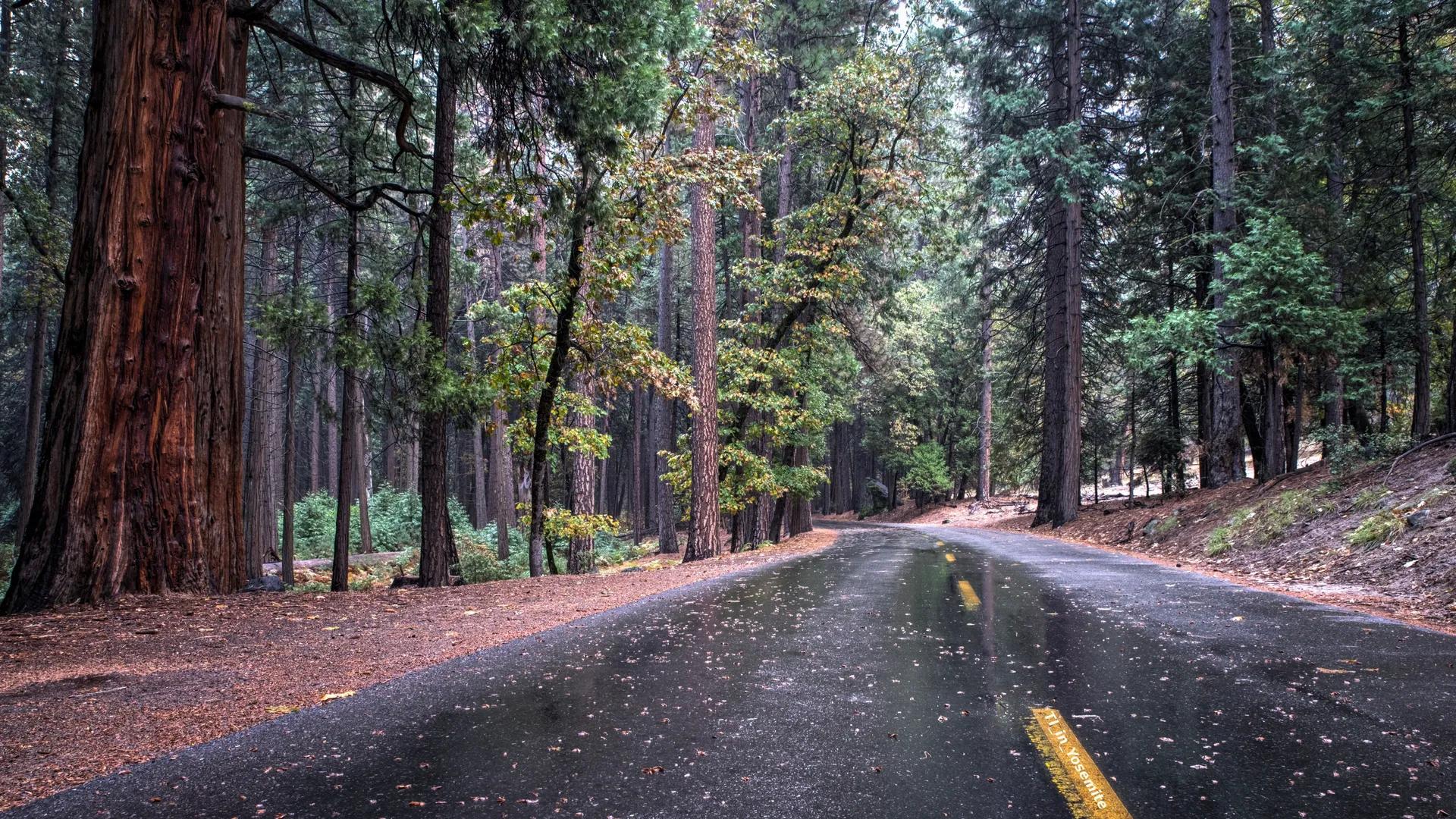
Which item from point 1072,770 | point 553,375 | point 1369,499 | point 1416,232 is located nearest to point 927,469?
point 1416,232

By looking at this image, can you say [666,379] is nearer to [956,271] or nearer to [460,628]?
[460,628]

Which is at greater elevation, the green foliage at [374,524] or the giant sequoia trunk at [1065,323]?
the giant sequoia trunk at [1065,323]

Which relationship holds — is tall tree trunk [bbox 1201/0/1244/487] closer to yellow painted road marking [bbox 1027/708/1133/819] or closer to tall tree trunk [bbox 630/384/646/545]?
yellow painted road marking [bbox 1027/708/1133/819]

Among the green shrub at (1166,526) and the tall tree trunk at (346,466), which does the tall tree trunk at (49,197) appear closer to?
the tall tree trunk at (346,466)

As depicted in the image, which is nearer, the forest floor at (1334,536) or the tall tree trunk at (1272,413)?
the forest floor at (1334,536)

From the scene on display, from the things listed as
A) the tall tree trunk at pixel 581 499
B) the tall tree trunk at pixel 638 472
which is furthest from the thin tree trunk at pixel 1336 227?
the tall tree trunk at pixel 638 472

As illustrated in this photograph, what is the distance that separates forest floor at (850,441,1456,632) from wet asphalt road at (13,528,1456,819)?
2265 millimetres

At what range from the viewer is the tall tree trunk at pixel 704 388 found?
1571cm

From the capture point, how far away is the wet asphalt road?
2.68 metres

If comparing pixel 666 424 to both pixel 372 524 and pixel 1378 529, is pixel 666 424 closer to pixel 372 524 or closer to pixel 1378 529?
pixel 372 524

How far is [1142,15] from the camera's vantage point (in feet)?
62.4

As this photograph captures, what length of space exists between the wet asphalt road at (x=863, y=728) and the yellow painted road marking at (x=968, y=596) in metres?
0.71

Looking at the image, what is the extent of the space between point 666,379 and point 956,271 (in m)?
31.5

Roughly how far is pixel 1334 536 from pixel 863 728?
9.91 meters
